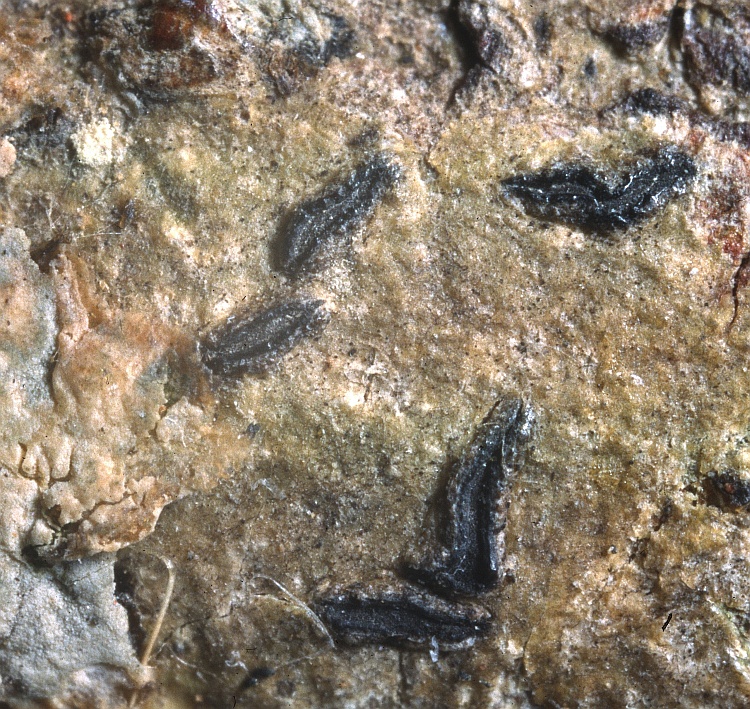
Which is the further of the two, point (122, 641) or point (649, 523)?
point (122, 641)

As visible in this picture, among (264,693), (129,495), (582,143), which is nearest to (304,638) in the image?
(264,693)

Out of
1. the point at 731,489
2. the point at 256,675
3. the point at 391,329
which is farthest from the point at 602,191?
the point at 256,675

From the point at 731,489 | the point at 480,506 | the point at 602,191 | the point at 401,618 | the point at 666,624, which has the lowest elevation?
the point at 401,618

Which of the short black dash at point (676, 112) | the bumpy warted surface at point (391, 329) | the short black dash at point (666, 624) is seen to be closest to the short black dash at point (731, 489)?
the bumpy warted surface at point (391, 329)

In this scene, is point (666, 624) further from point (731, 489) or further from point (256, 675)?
point (256, 675)

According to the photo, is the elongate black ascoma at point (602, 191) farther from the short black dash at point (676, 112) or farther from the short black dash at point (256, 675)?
the short black dash at point (256, 675)

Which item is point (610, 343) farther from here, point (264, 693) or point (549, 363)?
point (264, 693)
